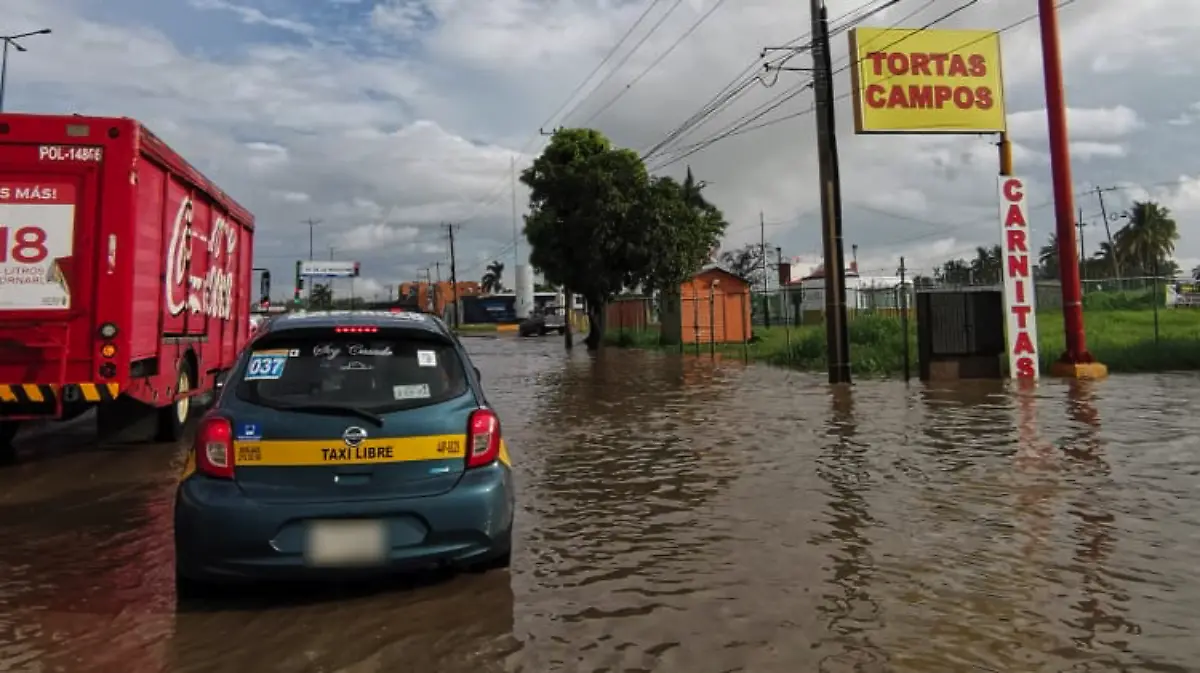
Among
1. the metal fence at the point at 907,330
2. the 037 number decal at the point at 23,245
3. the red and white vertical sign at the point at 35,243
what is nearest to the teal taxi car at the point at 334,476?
the red and white vertical sign at the point at 35,243

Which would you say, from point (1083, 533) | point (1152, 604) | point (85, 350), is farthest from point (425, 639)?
point (85, 350)

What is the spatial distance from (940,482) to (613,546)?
Answer: 3.24 m

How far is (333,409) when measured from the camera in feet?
15.3

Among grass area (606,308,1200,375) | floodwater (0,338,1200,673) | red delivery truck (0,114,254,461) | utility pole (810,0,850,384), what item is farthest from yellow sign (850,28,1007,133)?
red delivery truck (0,114,254,461)

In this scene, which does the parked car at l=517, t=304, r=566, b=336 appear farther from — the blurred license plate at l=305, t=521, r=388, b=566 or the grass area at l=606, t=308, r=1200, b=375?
the blurred license plate at l=305, t=521, r=388, b=566

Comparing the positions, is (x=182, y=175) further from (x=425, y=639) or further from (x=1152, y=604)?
(x=1152, y=604)

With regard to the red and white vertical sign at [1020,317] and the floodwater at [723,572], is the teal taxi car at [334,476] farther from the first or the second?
the red and white vertical sign at [1020,317]

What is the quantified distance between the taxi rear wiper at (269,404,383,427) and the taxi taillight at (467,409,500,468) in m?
0.47

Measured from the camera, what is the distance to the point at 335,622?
14.8 feet

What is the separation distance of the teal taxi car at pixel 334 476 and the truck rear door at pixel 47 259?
405 cm

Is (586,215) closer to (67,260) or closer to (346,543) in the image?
(67,260)

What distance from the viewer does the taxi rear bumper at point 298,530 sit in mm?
4391

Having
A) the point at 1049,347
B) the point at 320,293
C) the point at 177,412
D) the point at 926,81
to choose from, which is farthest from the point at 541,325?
the point at 177,412

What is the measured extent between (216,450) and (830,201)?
45.8 feet
